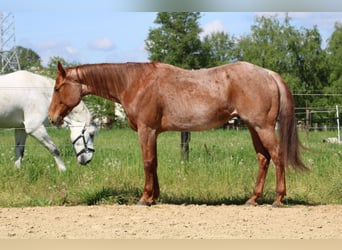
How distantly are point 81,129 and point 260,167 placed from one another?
2967mm

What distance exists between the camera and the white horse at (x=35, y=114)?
7.66 metres

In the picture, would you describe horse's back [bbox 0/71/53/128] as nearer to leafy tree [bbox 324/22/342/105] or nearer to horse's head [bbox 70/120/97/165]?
horse's head [bbox 70/120/97/165]

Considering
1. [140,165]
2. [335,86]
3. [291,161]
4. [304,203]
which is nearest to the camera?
[291,161]

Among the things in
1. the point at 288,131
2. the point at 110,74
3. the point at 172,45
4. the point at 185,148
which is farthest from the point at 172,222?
the point at 172,45

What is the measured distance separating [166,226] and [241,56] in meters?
31.6

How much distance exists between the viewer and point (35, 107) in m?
7.79

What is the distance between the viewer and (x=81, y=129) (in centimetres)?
769

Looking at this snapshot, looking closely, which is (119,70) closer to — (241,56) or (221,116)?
(221,116)

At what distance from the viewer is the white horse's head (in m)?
7.62

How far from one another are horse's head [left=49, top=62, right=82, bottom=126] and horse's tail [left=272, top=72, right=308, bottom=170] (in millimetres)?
2434

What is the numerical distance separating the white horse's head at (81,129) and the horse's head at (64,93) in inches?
54.4

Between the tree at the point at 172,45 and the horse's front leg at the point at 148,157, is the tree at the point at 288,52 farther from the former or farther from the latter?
the horse's front leg at the point at 148,157

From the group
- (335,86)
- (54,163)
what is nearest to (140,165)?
(54,163)

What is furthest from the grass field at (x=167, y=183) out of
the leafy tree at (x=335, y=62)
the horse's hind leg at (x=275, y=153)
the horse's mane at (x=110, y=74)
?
the leafy tree at (x=335, y=62)
